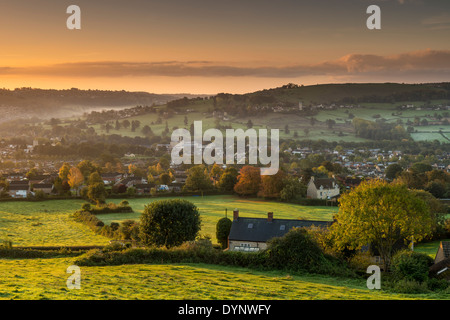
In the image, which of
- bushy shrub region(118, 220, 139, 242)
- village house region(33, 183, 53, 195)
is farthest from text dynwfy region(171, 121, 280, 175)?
bushy shrub region(118, 220, 139, 242)

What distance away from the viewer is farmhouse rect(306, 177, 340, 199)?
6831 cm

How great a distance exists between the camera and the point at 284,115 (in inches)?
7825

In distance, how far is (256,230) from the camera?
117 feet

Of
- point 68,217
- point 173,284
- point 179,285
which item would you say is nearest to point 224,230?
point 173,284

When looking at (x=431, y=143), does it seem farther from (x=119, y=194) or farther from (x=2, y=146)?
(x=2, y=146)

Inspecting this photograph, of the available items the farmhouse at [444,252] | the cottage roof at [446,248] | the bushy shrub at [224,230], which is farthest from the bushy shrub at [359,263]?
the bushy shrub at [224,230]

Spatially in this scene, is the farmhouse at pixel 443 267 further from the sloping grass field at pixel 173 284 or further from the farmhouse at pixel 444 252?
the sloping grass field at pixel 173 284

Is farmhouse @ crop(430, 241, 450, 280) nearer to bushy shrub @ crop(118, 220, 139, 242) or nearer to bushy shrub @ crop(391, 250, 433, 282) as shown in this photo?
bushy shrub @ crop(391, 250, 433, 282)

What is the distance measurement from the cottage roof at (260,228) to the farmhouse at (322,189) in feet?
108

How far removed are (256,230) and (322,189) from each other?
116 ft

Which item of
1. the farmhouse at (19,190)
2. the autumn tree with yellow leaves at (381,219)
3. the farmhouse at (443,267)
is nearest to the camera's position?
the farmhouse at (443,267)

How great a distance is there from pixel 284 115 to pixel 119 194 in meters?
143

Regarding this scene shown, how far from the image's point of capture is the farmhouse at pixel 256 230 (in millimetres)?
34500
